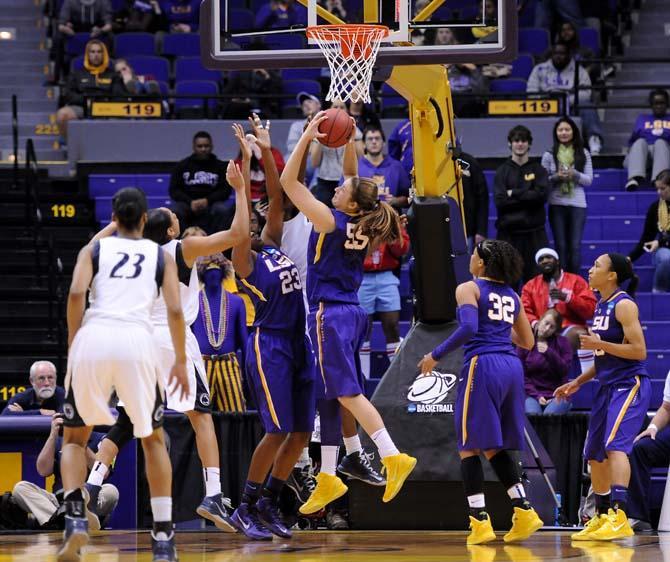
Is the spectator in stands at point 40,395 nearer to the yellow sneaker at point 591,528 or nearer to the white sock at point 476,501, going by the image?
the white sock at point 476,501

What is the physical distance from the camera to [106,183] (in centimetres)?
1619

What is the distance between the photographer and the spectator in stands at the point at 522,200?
1366 cm

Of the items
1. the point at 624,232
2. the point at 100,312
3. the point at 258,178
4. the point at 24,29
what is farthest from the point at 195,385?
the point at 24,29

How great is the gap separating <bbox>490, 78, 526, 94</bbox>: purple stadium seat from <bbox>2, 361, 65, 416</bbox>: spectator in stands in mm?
7928

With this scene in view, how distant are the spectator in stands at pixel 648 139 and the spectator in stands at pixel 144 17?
6.68 m

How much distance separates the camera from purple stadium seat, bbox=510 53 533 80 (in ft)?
58.9

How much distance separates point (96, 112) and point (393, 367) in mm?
7487

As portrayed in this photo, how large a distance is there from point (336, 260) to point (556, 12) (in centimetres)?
1074

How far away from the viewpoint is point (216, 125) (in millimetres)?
16719

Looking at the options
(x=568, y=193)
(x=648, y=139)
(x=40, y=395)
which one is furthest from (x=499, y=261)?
(x=648, y=139)

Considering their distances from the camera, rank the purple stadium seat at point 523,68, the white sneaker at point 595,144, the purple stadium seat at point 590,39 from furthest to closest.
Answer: the purple stadium seat at point 590,39
the purple stadium seat at point 523,68
the white sneaker at point 595,144

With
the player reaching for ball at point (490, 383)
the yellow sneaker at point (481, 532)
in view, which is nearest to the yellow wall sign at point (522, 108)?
the player reaching for ball at point (490, 383)

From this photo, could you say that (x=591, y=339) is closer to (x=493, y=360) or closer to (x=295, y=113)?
(x=493, y=360)

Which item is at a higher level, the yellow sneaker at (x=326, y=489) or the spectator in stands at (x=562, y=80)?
the spectator in stands at (x=562, y=80)
